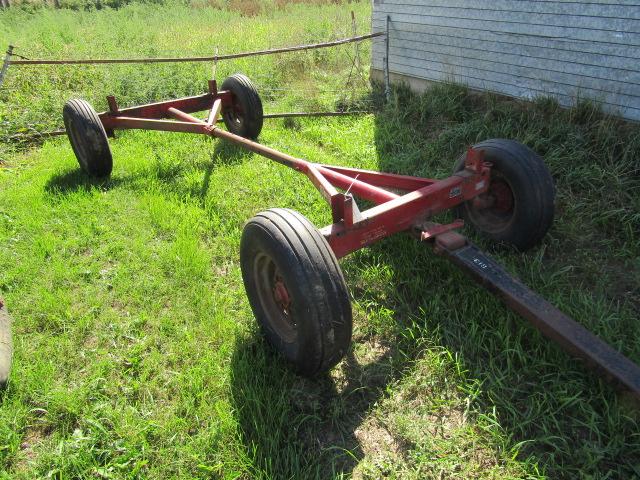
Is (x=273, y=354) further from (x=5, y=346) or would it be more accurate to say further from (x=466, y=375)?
(x=5, y=346)

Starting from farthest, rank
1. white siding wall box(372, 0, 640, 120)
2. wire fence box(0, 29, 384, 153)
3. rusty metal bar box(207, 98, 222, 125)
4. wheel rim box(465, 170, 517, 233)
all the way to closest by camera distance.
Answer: wire fence box(0, 29, 384, 153)
rusty metal bar box(207, 98, 222, 125)
white siding wall box(372, 0, 640, 120)
wheel rim box(465, 170, 517, 233)

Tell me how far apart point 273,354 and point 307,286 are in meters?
0.75

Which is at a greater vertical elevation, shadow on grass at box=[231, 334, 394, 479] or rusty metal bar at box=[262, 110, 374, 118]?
rusty metal bar at box=[262, 110, 374, 118]

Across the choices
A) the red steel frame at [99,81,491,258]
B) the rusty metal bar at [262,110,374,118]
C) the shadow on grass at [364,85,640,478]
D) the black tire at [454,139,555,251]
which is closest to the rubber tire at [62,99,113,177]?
the red steel frame at [99,81,491,258]

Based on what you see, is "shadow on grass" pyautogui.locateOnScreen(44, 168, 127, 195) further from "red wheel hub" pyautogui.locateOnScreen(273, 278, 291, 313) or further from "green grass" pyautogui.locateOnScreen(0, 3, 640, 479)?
"red wheel hub" pyautogui.locateOnScreen(273, 278, 291, 313)

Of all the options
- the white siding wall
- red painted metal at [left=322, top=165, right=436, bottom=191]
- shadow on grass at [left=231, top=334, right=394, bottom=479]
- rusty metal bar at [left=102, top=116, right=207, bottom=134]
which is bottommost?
shadow on grass at [left=231, top=334, right=394, bottom=479]

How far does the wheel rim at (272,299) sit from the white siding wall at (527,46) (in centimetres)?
398

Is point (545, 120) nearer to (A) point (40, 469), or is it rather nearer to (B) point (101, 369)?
(B) point (101, 369)

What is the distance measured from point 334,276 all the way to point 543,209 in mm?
1665

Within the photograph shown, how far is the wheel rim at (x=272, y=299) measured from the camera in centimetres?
262

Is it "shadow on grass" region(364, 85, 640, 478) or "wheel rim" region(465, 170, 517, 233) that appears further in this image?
"wheel rim" region(465, 170, 517, 233)

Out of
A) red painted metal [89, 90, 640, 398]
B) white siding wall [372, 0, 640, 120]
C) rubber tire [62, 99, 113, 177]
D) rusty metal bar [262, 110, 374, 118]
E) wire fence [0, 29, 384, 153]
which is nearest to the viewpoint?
red painted metal [89, 90, 640, 398]

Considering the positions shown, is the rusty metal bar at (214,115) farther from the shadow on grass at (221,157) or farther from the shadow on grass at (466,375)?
the shadow on grass at (466,375)

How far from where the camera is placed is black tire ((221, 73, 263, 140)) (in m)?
5.78
